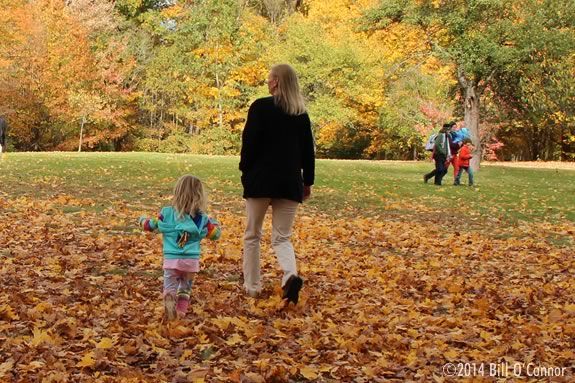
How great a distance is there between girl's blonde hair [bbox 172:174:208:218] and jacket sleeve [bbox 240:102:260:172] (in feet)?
1.91

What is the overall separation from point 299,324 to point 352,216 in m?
8.04

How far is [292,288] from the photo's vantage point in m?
6.36

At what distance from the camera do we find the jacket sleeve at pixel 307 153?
6.40 meters

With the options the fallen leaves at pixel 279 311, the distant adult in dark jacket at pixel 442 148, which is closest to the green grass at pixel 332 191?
the distant adult in dark jacket at pixel 442 148

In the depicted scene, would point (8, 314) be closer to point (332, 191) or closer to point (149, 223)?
point (149, 223)

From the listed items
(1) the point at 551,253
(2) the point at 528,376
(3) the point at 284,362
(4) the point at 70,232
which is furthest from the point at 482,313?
(4) the point at 70,232

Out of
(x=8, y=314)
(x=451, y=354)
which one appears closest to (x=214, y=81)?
(x=8, y=314)

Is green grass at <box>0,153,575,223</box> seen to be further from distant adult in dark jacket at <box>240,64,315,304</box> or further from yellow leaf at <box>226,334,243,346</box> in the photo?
yellow leaf at <box>226,334,243,346</box>

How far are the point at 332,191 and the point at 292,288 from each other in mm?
12324

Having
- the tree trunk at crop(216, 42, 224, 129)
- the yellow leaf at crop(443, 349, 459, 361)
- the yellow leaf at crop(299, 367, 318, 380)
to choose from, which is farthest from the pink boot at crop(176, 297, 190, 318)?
the tree trunk at crop(216, 42, 224, 129)

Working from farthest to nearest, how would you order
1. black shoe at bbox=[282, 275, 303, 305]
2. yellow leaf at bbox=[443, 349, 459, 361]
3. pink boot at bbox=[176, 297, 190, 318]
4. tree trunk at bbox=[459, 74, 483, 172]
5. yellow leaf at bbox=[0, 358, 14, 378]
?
tree trunk at bbox=[459, 74, 483, 172] < black shoe at bbox=[282, 275, 303, 305] < pink boot at bbox=[176, 297, 190, 318] < yellow leaf at bbox=[443, 349, 459, 361] < yellow leaf at bbox=[0, 358, 14, 378]

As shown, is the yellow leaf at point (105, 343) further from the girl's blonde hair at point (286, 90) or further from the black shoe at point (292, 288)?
the girl's blonde hair at point (286, 90)

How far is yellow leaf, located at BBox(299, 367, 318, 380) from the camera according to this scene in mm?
4668

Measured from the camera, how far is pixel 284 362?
497cm
